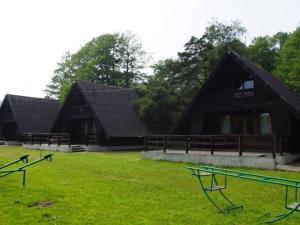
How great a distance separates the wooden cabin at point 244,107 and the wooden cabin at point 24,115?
17.5m

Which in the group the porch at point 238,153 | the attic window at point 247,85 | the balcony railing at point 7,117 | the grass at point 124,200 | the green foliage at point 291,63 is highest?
the green foliage at point 291,63

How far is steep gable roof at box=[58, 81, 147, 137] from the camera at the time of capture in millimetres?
26812

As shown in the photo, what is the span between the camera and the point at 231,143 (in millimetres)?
17609

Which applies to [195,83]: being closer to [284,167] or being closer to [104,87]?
[104,87]

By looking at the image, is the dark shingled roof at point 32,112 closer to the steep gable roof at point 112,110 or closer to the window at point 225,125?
the steep gable roof at point 112,110

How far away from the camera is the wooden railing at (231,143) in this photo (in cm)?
1630

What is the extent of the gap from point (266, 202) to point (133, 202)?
2.95 meters

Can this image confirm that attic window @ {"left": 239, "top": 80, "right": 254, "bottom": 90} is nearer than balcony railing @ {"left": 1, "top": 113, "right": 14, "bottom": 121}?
Yes

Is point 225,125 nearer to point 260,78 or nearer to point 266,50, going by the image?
point 260,78

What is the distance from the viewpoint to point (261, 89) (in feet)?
61.9

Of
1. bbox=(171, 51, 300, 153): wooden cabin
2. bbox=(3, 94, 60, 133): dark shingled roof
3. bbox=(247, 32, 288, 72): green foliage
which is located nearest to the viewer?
bbox=(171, 51, 300, 153): wooden cabin

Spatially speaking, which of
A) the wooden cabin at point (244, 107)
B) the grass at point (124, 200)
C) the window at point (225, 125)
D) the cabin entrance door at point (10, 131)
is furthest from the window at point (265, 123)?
the cabin entrance door at point (10, 131)

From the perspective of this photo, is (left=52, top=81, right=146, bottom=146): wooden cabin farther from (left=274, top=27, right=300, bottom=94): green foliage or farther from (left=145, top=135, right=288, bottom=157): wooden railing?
(left=274, top=27, right=300, bottom=94): green foliage

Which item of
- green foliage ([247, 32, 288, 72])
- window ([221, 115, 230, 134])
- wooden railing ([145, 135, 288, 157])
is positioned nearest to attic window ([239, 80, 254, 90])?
window ([221, 115, 230, 134])
